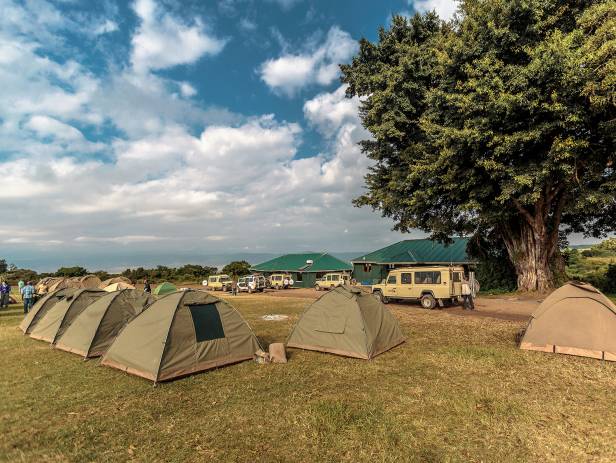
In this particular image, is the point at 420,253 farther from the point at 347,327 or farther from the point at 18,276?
the point at 18,276

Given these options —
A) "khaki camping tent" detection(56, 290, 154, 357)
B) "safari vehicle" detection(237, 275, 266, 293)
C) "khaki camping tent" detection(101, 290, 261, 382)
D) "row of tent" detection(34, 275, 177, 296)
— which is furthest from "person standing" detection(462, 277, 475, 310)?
"safari vehicle" detection(237, 275, 266, 293)

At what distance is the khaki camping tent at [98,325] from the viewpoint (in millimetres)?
9555

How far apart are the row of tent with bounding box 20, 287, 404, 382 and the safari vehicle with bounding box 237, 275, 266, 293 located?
977 inches

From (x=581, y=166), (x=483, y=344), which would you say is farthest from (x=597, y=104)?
(x=483, y=344)

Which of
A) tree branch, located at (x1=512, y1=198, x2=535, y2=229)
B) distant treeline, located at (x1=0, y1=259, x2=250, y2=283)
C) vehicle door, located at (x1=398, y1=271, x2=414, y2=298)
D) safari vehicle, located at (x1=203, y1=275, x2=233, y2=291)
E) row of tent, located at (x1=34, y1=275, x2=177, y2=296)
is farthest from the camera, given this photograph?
distant treeline, located at (x1=0, y1=259, x2=250, y2=283)

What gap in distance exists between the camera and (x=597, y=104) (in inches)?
572

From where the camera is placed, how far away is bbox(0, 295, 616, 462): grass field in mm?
4824

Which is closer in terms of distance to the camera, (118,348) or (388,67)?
(118,348)

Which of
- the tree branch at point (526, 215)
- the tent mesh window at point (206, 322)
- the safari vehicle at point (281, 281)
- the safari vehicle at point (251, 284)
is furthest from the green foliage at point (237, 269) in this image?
the tent mesh window at point (206, 322)

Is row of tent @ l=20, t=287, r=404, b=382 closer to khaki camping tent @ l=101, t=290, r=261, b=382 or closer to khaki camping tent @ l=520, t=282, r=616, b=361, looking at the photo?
khaki camping tent @ l=101, t=290, r=261, b=382

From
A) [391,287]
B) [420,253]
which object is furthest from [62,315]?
[420,253]

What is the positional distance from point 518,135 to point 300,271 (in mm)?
32596

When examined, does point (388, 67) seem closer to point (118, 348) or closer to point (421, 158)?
point (421, 158)

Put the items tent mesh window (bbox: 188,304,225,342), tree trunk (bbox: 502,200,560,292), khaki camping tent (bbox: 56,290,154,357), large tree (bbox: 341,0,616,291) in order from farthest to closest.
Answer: tree trunk (bbox: 502,200,560,292), large tree (bbox: 341,0,616,291), khaki camping tent (bbox: 56,290,154,357), tent mesh window (bbox: 188,304,225,342)
